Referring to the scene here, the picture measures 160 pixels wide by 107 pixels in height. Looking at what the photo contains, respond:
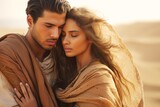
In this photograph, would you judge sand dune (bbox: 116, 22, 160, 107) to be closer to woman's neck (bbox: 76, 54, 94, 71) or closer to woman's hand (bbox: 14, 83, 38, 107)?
woman's neck (bbox: 76, 54, 94, 71)

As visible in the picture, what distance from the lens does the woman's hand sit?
4992 millimetres

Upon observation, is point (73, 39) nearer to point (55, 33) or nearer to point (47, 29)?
point (55, 33)

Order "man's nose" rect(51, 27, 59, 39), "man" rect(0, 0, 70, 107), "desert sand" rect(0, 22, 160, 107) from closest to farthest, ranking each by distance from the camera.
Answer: "man" rect(0, 0, 70, 107)
"man's nose" rect(51, 27, 59, 39)
"desert sand" rect(0, 22, 160, 107)

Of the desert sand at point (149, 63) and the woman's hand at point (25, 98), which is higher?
the woman's hand at point (25, 98)

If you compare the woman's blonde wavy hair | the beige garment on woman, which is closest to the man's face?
the woman's blonde wavy hair

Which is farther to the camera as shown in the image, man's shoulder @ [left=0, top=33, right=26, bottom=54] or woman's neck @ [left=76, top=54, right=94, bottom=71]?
woman's neck @ [left=76, top=54, right=94, bottom=71]

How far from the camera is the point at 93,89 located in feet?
16.1

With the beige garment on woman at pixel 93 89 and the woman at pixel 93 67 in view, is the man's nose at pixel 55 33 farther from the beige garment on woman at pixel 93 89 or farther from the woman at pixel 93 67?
the beige garment on woman at pixel 93 89

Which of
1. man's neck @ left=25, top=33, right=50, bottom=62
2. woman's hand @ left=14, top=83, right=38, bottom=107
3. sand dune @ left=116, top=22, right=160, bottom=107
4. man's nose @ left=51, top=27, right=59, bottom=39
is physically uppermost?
man's nose @ left=51, top=27, right=59, bottom=39

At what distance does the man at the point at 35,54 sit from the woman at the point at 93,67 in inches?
5.4

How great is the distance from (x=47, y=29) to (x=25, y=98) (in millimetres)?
818

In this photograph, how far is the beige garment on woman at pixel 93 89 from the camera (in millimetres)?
4867

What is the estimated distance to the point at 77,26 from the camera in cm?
509

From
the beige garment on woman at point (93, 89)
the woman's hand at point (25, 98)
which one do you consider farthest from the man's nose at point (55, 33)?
the woman's hand at point (25, 98)
